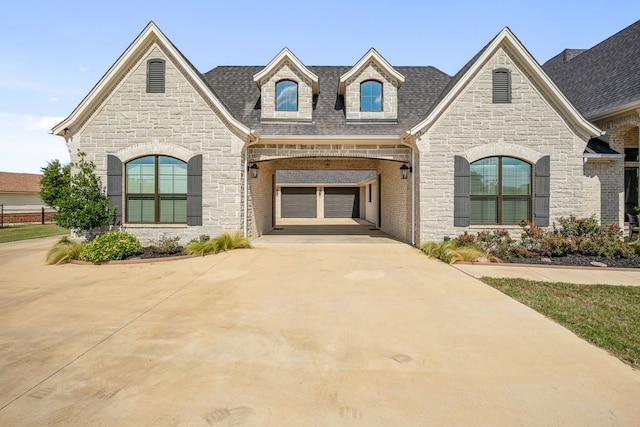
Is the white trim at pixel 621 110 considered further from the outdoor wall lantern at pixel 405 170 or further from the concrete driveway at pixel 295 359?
the concrete driveway at pixel 295 359

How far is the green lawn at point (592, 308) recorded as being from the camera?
447 centimetres

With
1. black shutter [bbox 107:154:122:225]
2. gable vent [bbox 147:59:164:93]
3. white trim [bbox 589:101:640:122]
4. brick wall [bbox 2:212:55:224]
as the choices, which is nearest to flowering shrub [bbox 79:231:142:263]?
black shutter [bbox 107:154:122:225]

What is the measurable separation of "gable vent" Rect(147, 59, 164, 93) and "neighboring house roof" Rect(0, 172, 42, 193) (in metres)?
31.8

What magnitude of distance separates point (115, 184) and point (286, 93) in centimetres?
722

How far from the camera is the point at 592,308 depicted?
19.2 feet

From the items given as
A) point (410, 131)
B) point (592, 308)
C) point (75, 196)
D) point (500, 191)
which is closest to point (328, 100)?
point (410, 131)

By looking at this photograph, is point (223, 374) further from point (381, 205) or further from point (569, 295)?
point (381, 205)

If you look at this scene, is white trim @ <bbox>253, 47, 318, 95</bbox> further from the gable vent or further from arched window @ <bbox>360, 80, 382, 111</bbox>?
the gable vent

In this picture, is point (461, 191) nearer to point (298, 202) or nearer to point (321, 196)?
A: point (321, 196)

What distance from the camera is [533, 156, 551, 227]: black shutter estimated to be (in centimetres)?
1195

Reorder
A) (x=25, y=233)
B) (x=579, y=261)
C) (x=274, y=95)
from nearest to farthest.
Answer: (x=579, y=261) < (x=274, y=95) < (x=25, y=233)

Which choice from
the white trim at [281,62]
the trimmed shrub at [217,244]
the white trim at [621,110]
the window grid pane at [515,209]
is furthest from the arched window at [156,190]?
the white trim at [621,110]

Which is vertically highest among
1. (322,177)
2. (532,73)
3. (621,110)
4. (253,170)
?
(532,73)

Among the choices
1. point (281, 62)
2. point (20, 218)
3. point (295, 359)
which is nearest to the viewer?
point (295, 359)
